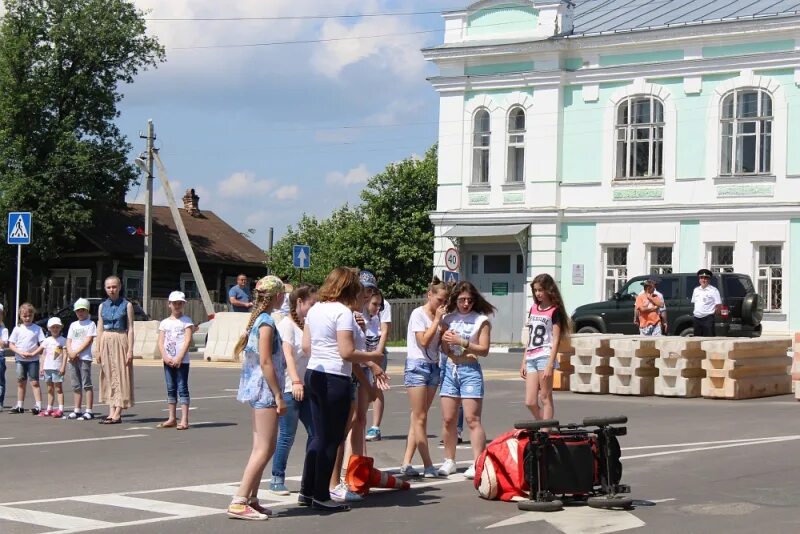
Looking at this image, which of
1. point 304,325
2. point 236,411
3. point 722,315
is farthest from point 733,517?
point 722,315

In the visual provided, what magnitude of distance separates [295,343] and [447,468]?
7.41 feet

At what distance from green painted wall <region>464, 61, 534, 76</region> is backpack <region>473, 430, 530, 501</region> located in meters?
30.2

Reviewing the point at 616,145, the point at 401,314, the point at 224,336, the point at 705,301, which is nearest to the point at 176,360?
the point at 705,301

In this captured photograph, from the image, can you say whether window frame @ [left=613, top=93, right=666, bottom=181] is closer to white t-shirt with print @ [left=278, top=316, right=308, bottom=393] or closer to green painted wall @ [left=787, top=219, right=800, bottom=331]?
green painted wall @ [left=787, top=219, right=800, bottom=331]

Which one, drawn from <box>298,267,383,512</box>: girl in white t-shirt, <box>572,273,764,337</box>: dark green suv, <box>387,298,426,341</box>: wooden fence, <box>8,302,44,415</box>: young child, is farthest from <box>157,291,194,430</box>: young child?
<box>387,298,426,341</box>: wooden fence

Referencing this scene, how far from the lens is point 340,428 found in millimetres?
10078

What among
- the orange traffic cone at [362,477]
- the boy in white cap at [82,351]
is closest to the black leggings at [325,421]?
the orange traffic cone at [362,477]

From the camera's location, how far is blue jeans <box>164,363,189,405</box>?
1667cm

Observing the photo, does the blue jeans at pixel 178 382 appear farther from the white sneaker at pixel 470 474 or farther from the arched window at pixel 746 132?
the arched window at pixel 746 132

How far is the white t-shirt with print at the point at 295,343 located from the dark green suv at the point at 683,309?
65.4 feet

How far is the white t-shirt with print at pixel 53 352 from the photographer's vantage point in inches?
741

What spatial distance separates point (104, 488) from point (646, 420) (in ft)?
26.9

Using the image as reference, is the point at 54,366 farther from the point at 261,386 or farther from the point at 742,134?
the point at 742,134

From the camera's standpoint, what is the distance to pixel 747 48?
36.0m
